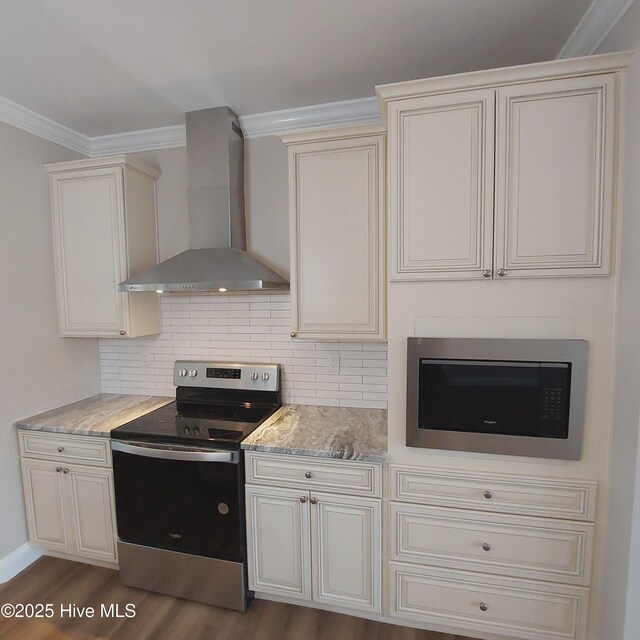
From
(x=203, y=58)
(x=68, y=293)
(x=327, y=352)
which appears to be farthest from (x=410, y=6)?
(x=68, y=293)

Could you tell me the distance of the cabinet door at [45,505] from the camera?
2.19 meters

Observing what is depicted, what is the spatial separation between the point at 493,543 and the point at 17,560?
2681mm

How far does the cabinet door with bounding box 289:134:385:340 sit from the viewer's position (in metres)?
1.92

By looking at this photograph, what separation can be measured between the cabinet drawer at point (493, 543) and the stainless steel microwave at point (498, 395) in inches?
12.4

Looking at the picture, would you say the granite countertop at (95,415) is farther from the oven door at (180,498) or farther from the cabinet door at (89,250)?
the cabinet door at (89,250)

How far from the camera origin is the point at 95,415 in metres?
2.30

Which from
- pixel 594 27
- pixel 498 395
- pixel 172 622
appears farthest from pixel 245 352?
pixel 594 27

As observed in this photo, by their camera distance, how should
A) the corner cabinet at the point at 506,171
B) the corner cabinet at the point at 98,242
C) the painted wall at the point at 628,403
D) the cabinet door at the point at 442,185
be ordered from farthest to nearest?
the corner cabinet at the point at 98,242, the cabinet door at the point at 442,185, the corner cabinet at the point at 506,171, the painted wall at the point at 628,403

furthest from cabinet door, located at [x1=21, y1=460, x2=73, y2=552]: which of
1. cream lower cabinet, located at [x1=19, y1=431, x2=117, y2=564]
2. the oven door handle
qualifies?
the oven door handle

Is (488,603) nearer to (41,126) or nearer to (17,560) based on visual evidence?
(17,560)

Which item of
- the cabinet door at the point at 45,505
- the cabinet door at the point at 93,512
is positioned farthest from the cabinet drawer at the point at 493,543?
the cabinet door at the point at 45,505

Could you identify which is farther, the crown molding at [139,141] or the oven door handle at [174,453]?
the crown molding at [139,141]

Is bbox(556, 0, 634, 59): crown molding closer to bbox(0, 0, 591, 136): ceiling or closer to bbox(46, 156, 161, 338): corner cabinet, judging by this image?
bbox(0, 0, 591, 136): ceiling

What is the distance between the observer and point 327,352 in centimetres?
238
